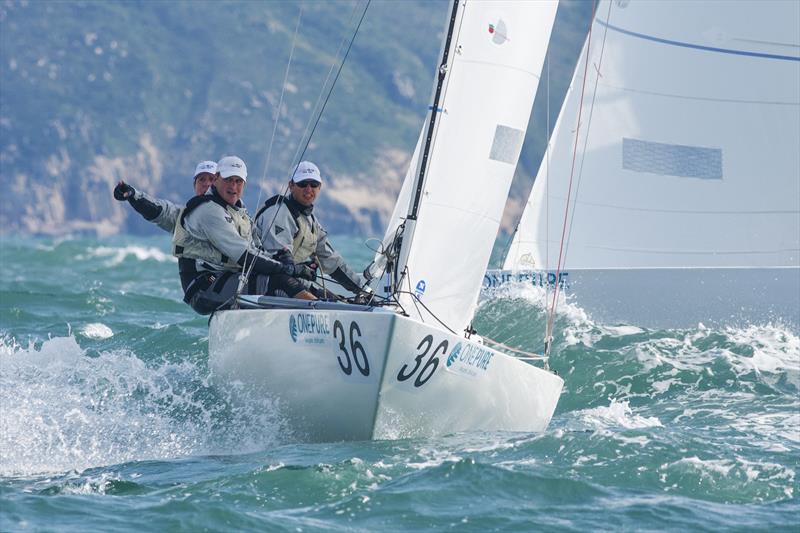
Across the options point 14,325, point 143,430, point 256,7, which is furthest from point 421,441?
point 256,7

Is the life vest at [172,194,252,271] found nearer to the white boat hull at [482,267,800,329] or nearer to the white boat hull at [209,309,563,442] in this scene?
the white boat hull at [209,309,563,442]

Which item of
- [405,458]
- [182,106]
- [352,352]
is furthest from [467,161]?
[182,106]

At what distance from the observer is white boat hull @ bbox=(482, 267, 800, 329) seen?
465 inches

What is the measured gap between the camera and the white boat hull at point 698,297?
11820 millimetres

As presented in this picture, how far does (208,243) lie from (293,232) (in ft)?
1.63

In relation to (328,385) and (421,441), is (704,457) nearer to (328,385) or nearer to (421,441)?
(421,441)

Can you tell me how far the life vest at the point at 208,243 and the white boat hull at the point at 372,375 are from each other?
2.28 ft

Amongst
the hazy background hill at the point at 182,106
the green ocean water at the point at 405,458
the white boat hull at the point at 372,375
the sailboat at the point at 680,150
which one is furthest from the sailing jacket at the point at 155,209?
the hazy background hill at the point at 182,106

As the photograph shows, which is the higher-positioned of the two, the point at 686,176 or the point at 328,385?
the point at 686,176

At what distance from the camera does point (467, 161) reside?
727 centimetres

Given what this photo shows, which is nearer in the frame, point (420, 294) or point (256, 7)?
point (420, 294)

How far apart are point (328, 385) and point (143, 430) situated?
1327 millimetres

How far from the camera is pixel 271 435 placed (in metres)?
6.93

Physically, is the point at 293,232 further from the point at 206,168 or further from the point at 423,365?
the point at 423,365
